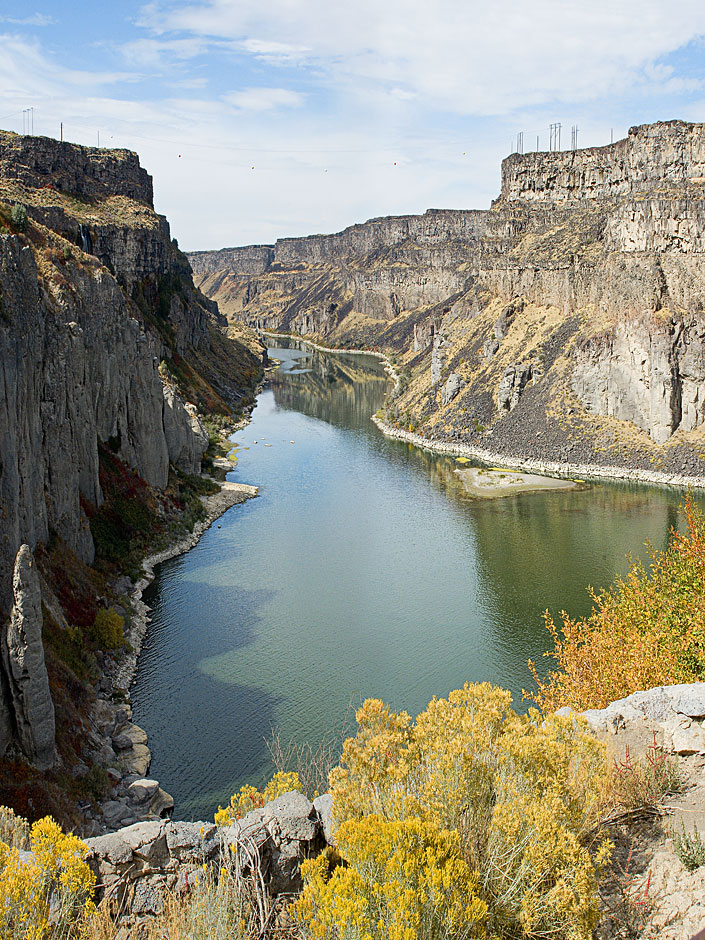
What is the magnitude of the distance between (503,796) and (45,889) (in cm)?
575

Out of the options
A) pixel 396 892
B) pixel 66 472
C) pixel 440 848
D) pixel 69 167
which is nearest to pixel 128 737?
pixel 66 472

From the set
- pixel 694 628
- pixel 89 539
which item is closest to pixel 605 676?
pixel 694 628

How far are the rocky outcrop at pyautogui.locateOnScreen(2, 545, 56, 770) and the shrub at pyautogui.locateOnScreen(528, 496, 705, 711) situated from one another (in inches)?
564

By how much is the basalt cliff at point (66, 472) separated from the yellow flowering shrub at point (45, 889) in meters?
12.4

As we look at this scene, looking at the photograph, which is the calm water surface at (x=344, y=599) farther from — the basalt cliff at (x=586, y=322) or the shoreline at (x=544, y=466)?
the basalt cliff at (x=586, y=322)

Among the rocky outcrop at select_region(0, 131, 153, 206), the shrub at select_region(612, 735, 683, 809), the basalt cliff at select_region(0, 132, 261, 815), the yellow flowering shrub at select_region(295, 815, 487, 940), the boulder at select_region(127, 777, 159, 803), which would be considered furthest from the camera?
the rocky outcrop at select_region(0, 131, 153, 206)

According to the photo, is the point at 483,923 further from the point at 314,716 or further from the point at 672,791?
the point at 314,716

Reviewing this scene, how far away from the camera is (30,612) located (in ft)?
75.9

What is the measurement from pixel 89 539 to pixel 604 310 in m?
65.0

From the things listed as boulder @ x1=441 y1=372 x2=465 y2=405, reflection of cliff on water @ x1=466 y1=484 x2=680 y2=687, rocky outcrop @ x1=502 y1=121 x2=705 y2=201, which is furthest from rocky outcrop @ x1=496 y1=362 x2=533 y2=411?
rocky outcrop @ x1=502 y1=121 x2=705 y2=201

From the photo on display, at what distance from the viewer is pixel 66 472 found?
35250mm

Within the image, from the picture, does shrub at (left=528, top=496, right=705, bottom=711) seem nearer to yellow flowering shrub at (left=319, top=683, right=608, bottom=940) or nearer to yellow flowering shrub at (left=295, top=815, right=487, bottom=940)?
yellow flowering shrub at (left=319, top=683, right=608, bottom=940)

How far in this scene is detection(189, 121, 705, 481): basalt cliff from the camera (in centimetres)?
7500

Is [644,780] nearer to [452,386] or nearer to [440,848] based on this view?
[440,848]
